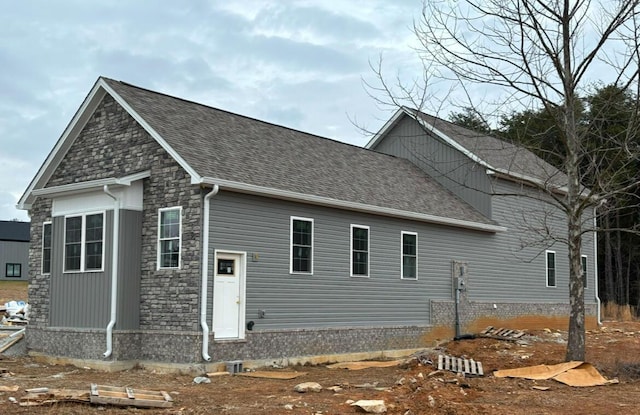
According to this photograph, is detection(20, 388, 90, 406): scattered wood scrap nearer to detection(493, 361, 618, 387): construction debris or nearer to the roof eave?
the roof eave

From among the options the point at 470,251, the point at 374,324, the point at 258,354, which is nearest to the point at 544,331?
the point at 470,251

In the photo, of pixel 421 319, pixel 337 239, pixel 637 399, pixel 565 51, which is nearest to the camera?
pixel 637 399

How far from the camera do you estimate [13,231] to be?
6794cm

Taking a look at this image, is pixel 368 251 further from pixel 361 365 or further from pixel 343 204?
pixel 361 365

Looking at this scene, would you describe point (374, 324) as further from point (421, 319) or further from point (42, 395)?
point (42, 395)

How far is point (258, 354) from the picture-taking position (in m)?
16.3

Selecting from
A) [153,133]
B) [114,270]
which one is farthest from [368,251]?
[114,270]

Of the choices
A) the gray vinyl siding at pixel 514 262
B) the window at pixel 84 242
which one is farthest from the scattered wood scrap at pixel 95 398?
the gray vinyl siding at pixel 514 262

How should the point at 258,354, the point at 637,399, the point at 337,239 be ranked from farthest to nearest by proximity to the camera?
the point at 337,239 → the point at 258,354 → the point at 637,399

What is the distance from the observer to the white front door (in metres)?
15.8

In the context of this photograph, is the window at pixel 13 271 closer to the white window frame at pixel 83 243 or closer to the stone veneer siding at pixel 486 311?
the white window frame at pixel 83 243

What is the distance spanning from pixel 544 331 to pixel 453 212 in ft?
19.0

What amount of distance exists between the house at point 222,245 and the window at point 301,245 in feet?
0.12

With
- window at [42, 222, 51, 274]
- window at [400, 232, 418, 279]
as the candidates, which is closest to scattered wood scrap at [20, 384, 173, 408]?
window at [42, 222, 51, 274]
